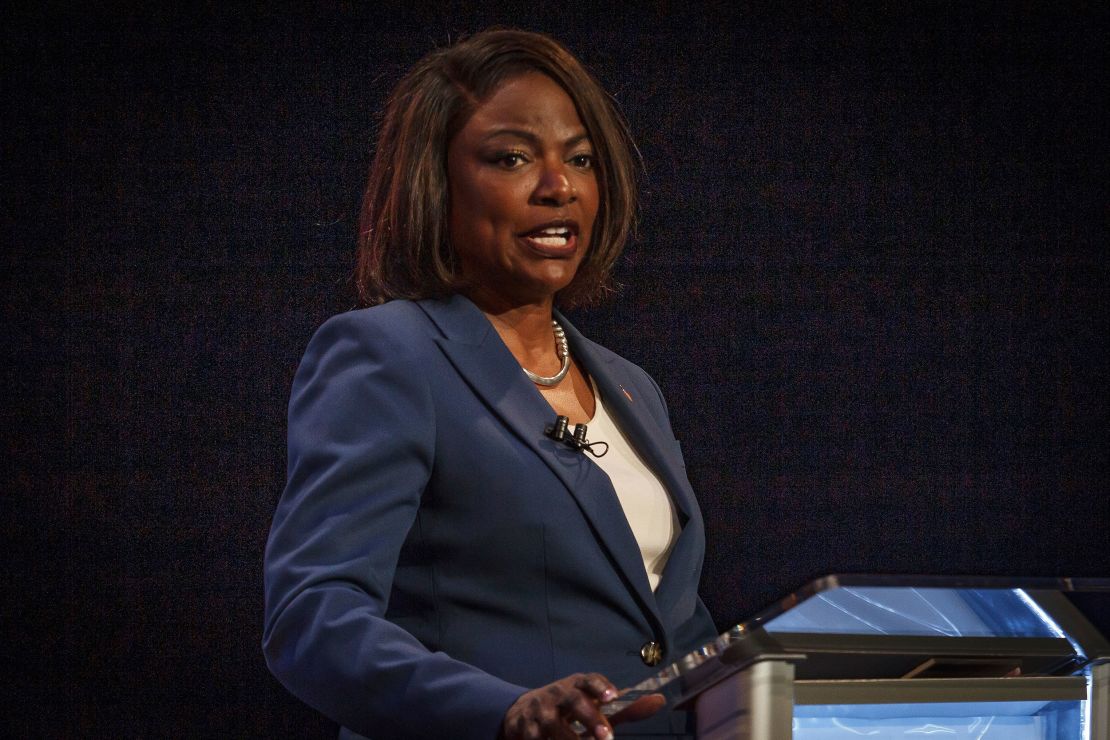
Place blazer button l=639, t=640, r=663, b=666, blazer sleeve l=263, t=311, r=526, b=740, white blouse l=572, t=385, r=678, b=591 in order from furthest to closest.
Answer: white blouse l=572, t=385, r=678, b=591
blazer button l=639, t=640, r=663, b=666
blazer sleeve l=263, t=311, r=526, b=740

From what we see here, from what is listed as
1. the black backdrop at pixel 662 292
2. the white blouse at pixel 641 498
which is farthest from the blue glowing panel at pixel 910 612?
the black backdrop at pixel 662 292

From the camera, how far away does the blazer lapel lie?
4.58ft

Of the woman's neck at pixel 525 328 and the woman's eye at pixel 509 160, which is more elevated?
the woman's eye at pixel 509 160

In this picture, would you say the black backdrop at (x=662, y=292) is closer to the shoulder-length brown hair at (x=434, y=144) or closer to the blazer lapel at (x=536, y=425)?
the shoulder-length brown hair at (x=434, y=144)

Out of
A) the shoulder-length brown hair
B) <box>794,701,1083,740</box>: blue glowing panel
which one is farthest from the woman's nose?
<box>794,701,1083,740</box>: blue glowing panel

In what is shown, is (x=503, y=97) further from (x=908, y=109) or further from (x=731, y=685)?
(x=908, y=109)

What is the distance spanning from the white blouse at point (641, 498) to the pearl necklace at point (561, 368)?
3.0 inches

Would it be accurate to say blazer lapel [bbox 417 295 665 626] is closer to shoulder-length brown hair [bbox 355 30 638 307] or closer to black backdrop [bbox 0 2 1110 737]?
shoulder-length brown hair [bbox 355 30 638 307]

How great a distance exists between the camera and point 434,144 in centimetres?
158

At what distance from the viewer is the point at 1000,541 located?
2.43 metres

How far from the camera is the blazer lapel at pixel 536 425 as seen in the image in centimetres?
140

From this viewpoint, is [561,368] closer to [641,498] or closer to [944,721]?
[641,498]

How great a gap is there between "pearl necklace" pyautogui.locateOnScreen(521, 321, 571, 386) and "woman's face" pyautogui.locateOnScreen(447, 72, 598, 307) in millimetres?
103

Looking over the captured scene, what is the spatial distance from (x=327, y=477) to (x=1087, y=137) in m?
1.90
